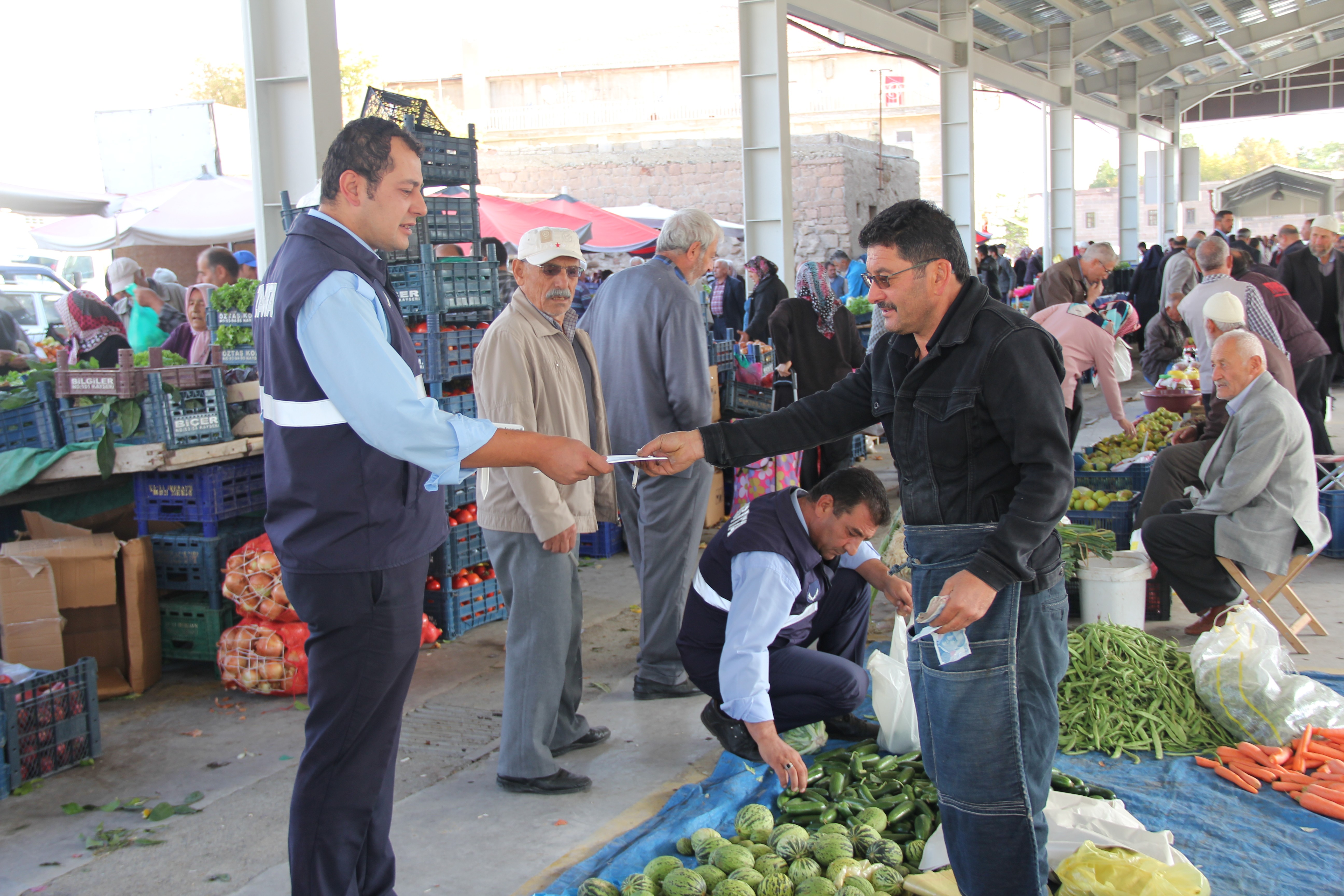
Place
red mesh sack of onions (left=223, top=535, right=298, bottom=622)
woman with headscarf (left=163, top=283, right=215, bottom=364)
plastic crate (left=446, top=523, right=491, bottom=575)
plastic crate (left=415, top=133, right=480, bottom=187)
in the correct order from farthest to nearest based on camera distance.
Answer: woman with headscarf (left=163, top=283, right=215, bottom=364) → plastic crate (left=446, top=523, right=491, bottom=575) → plastic crate (left=415, top=133, right=480, bottom=187) → red mesh sack of onions (left=223, top=535, right=298, bottom=622)

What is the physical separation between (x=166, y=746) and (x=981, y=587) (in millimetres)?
3420

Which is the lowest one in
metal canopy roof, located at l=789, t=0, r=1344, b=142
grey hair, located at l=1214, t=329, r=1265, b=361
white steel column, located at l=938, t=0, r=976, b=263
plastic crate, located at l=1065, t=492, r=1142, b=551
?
plastic crate, located at l=1065, t=492, r=1142, b=551

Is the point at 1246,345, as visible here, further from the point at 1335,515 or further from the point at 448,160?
the point at 448,160

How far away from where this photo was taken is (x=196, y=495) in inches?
189

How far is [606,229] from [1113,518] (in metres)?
10.4

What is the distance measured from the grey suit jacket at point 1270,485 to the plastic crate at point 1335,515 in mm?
1744

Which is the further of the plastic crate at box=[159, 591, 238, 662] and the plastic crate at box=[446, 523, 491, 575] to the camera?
the plastic crate at box=[446, 523, 491, 575]

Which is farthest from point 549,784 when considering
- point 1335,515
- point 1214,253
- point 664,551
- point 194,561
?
point 1214,253

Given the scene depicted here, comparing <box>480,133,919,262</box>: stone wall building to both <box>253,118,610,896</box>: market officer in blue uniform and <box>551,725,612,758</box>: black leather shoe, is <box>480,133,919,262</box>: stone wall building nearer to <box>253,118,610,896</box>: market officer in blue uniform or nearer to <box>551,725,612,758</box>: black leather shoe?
<box>551,725,612,758</box>: black leather shoe

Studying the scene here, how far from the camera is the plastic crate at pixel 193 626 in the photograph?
4789 millimetres

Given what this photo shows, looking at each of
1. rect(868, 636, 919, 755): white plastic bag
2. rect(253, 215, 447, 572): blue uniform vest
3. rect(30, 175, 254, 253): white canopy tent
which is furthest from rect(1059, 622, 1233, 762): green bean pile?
rect(30, 175, 254, 253): white canopy tent

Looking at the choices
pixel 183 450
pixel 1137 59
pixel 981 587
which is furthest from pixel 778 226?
pixel 1137 59

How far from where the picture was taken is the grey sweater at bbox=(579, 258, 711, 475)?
4.38m

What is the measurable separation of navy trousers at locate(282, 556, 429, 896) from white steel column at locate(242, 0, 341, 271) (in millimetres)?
4294
